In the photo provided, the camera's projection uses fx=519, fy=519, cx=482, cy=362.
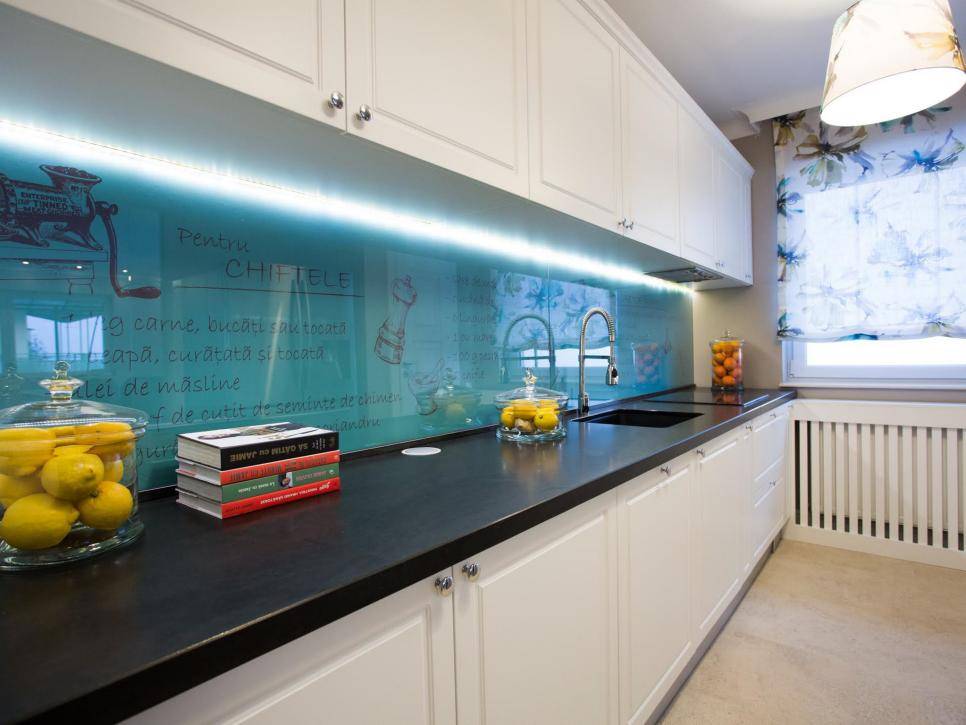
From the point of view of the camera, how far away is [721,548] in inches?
78.9

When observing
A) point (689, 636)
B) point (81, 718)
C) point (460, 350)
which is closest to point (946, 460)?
point (689, 636)

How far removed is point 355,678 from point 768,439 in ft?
8.45

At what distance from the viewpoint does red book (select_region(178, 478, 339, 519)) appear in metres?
→ 0.91

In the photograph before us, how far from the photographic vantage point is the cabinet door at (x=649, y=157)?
1.91m

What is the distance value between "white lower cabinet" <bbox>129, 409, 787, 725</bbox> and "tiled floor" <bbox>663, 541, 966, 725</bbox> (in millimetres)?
185

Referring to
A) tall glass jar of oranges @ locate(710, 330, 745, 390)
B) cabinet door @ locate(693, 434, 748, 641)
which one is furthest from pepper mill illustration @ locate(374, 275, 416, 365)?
tall glass jar of oranges @ locate(710, 330, 745, 390)

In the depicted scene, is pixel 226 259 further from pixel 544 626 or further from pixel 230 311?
pixel 544 626

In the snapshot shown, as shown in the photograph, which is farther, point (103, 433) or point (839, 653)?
point (839, 653)

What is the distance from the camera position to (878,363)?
3.03 meters

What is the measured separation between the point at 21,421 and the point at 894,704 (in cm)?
245

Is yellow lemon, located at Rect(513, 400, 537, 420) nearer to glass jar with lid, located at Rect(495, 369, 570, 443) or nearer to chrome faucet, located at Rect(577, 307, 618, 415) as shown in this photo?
glass jar with lid, located at Rect(495, 369, 570, 443)

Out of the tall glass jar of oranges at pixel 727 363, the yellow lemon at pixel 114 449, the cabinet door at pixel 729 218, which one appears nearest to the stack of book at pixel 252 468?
the yellow lemon at pixel 114 449

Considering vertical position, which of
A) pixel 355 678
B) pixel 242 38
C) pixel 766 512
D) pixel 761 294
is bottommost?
pixel 766 512

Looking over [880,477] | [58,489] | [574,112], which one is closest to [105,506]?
[58,489]
